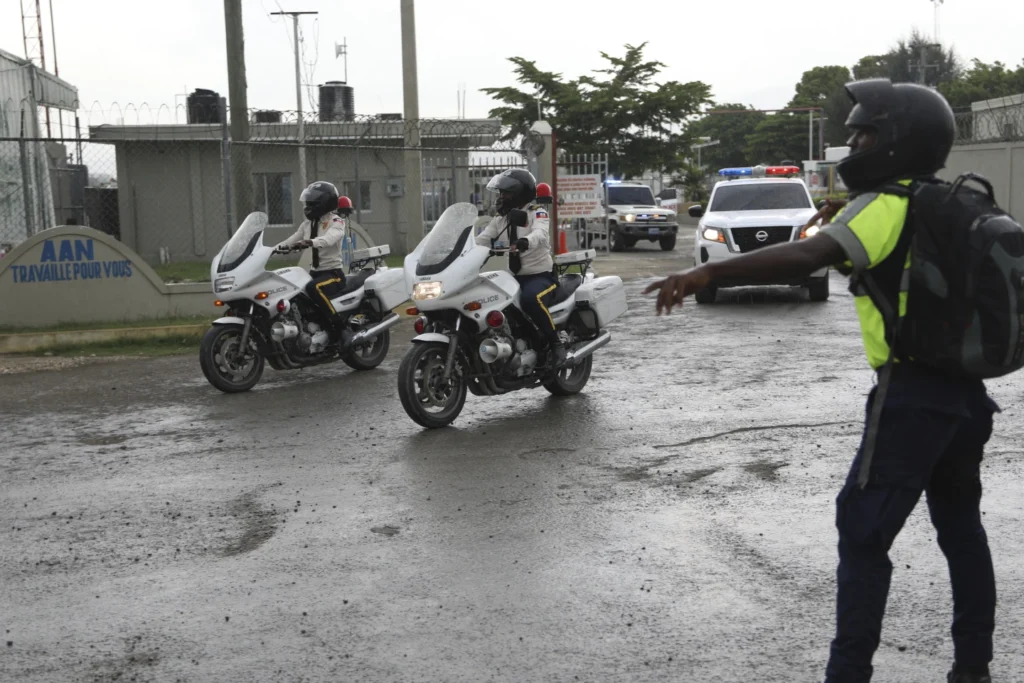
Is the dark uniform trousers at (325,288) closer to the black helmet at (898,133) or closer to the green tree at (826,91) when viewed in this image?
the black helmet at (898,133)

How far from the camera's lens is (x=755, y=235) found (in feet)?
59.4

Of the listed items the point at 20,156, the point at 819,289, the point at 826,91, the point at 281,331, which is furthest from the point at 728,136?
the point at 281,331

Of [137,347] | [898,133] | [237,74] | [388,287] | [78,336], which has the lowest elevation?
[137,347]

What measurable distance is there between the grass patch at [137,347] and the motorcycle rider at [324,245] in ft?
9.63

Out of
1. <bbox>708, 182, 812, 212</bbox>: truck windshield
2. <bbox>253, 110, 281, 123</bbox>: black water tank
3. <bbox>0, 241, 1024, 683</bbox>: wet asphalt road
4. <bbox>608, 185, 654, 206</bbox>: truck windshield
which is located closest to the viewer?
<bbox>0, 241, 1024, 683</bbox>: wet asphalt road

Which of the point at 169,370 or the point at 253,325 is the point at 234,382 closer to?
the point at 253,325

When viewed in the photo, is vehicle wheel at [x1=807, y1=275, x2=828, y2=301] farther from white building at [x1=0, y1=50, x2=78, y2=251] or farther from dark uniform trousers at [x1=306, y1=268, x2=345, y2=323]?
white building at [x1=0, y1=50, x2=78, y2=251]

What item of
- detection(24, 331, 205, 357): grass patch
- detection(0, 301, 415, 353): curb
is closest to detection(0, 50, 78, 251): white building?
detection(0, 301, 415, 353): curb

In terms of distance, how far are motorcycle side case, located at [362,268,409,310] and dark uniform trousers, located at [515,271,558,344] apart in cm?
221

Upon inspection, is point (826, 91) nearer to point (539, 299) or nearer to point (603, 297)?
point (603, 297)

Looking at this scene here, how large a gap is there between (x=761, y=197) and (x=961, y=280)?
53.5ft

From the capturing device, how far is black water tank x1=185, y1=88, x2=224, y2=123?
1286 inches

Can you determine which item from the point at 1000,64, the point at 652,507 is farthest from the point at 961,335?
the point at 1000,64

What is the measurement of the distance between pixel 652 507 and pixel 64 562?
9.37ft
